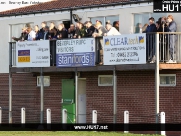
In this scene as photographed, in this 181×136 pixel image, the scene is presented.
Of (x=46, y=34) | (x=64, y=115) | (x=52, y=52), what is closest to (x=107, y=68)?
(x=52, y=52)

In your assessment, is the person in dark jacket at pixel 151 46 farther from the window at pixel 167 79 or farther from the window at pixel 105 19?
the window at pixel 105 19

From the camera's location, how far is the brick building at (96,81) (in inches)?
1281

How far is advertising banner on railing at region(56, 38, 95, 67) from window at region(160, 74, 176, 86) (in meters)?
2.97

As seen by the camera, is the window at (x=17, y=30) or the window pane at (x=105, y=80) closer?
the window pane at (x=105, y=80)

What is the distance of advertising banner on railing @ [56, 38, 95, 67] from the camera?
109 feet

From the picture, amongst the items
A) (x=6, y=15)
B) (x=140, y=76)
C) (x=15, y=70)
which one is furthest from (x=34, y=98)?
(x=140, y=76)

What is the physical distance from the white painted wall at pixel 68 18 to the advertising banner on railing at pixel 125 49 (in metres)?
1.89

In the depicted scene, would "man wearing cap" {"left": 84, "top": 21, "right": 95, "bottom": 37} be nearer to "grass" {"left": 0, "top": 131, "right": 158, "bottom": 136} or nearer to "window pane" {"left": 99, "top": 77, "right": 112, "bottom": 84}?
"window pane" {"left": 99, "top": 77, "right": 112, "bottom": 84}

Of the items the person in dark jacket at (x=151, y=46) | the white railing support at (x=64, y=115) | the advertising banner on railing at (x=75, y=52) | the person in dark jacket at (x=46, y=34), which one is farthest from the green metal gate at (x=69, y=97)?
the person in dark jacket at (x=151, y=46)

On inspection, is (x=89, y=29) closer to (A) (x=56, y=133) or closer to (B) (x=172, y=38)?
(B) (x=172, y=38)

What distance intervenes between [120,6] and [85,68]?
10.3ft

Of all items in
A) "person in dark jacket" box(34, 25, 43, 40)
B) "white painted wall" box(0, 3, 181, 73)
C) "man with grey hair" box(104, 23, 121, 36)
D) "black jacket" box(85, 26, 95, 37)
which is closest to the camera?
"man with grey hair" box(104, 23, 121, 36)

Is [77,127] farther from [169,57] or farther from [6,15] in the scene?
[6,15]

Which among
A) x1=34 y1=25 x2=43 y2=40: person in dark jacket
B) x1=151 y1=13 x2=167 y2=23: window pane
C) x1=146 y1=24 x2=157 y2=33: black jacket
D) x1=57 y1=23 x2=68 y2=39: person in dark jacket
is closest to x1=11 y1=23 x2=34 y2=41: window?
x1=34 y1=25 x2=43 y2=40: person in dark jacket
